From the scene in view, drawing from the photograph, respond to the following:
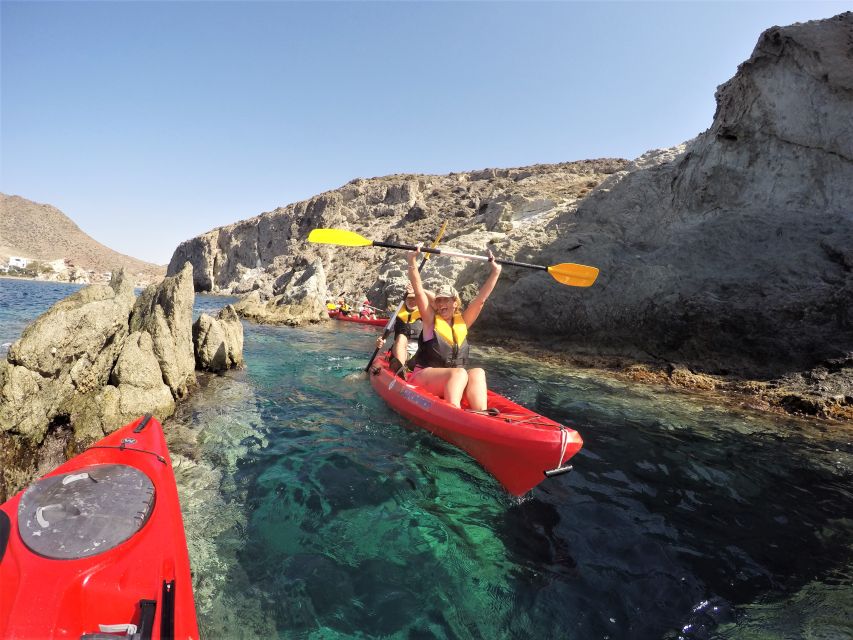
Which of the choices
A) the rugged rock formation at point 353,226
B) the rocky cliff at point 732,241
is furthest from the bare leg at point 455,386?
the rugged rock formation at point 353,226

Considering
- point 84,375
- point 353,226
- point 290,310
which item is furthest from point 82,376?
point 353,226

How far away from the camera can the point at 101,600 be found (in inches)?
75.4

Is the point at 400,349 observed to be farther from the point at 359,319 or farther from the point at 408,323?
the point at 359,319

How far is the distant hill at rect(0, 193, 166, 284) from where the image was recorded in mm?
114125

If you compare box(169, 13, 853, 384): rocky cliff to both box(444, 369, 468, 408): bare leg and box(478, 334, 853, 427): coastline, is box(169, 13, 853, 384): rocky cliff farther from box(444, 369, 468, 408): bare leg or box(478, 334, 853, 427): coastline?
box(444, 369, 468, 408): bare leg

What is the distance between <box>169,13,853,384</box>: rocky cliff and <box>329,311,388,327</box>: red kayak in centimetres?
501

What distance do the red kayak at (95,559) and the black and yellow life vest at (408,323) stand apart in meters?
5.52

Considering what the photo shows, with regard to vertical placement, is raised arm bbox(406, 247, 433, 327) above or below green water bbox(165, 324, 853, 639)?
above

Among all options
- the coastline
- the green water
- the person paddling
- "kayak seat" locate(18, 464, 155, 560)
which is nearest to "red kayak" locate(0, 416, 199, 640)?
"kayak seat" locate(18, 464, 155, 560)

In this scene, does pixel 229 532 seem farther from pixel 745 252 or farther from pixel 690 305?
pixel 745 252

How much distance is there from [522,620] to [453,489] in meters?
1.54

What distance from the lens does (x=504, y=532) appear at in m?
3.32

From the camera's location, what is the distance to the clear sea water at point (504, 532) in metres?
2.49

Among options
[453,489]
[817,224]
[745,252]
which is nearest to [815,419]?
[745,252]
